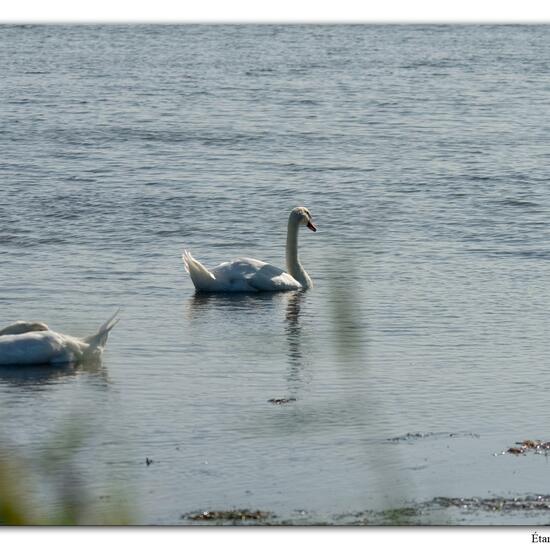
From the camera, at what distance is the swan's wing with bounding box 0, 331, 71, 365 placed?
1020 centimetres

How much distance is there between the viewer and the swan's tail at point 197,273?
13516 mm

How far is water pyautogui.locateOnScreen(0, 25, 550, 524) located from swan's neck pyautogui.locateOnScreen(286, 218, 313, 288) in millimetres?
157

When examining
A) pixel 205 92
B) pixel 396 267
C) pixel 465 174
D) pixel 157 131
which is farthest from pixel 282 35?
pixel 396 267

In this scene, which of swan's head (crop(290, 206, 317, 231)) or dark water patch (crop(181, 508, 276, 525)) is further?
swan's head (crop(290, 206, 317, 231))

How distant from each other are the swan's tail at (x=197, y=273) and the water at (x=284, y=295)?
7.6 inches

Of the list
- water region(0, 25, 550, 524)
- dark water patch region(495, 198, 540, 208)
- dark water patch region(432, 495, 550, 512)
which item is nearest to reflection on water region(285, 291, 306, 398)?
water region(0, 25, 550, 524)

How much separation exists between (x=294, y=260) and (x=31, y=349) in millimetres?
4796

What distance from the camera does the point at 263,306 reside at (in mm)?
13453

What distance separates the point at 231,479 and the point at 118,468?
66 centimetres

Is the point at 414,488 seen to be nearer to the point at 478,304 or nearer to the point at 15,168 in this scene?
the point at 478,304

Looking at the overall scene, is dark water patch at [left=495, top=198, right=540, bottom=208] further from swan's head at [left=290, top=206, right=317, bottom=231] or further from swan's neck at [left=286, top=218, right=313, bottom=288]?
swan's neck at [left=286, top=218, right=313, bottom=288]

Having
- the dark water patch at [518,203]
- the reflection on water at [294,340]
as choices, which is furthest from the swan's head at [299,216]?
the dark water patch at [518,203]

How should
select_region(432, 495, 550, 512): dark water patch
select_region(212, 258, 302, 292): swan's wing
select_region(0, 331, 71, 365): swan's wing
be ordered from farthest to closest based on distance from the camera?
select_region(212, 258, 302, 292): swan's wing < select_region(0, 331, 71, 365): swan's wing < select_region(432, 495, 550, 512): dark water patch

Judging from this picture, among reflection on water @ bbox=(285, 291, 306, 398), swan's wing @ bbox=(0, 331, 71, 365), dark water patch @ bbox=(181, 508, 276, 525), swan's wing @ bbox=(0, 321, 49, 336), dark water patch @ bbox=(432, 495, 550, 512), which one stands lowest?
reflection on water @ bbox=(285, 291, 306, 398)
